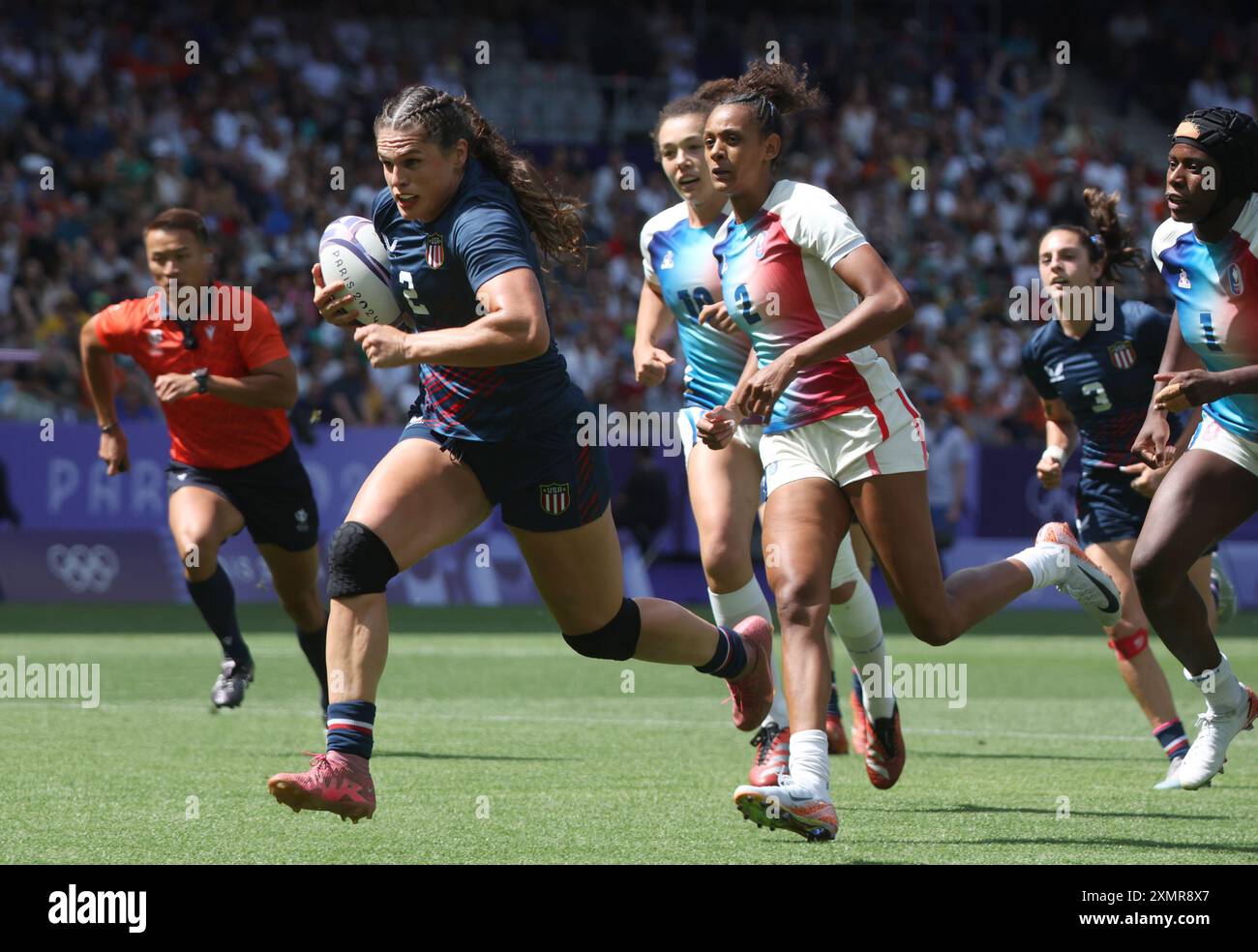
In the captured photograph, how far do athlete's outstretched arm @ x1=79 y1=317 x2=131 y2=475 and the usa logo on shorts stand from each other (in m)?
4.33

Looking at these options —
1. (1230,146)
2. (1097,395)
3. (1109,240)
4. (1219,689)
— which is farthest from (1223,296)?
(1097,395)

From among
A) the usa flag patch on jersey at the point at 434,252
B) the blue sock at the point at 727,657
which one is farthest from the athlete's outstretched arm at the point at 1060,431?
the usa flag patch on jersey at the point at 434,252

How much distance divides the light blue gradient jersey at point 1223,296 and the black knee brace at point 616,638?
2422 mm

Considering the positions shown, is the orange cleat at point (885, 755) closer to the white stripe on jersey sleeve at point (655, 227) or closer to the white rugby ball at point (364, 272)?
the white stripe on jersey sleeve at point (655, 227)

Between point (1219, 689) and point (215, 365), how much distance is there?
16.9ft

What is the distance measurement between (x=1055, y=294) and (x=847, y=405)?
2.79 meters

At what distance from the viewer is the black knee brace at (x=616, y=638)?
6938mm

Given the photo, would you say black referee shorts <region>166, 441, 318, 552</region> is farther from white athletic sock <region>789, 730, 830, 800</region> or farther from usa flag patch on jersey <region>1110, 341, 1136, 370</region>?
usa flag patch on jersey <region>1110, 341, 1136, 370</region>

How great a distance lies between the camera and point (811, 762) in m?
6.32

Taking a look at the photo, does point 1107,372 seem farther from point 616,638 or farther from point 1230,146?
point 616,638

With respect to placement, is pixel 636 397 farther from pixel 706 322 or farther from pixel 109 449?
pixel 706 322

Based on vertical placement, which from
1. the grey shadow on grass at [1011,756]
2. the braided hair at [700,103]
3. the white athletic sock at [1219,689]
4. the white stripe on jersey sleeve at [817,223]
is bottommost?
the grey shadow on grass at [1011,756]

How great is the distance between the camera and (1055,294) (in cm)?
926

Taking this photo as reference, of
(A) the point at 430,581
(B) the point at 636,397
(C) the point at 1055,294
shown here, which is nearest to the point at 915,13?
(B) the point at 636,397
